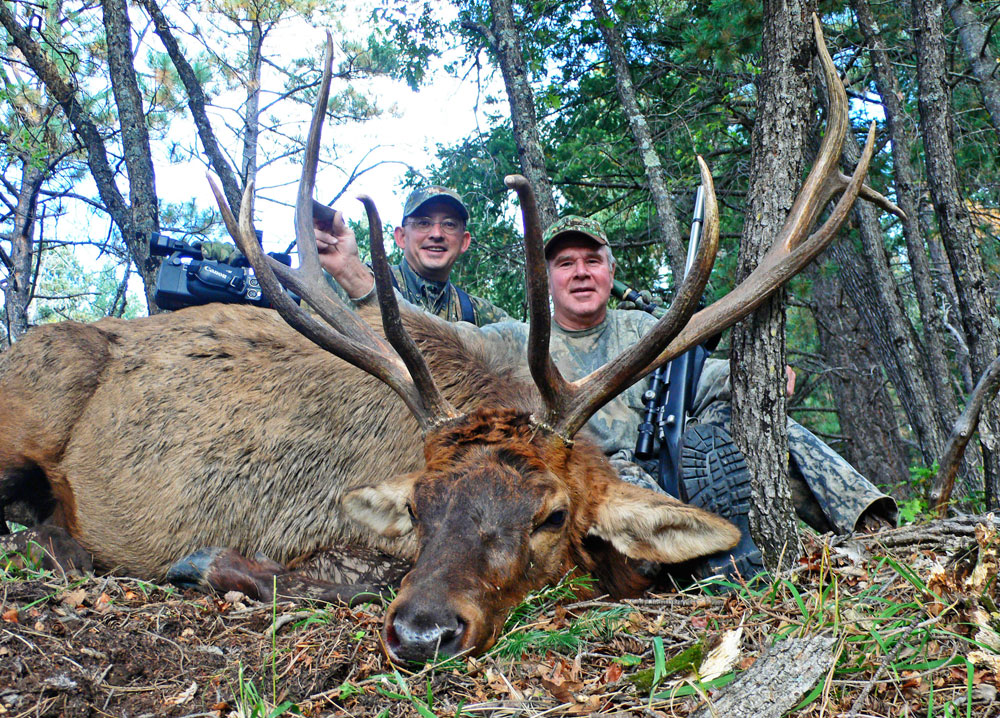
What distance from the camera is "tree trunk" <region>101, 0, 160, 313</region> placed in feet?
24.7

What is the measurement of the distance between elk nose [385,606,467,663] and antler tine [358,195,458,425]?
1.22m

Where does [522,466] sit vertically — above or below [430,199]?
below

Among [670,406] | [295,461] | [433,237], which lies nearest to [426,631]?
[295,461]

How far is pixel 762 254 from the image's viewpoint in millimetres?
3949

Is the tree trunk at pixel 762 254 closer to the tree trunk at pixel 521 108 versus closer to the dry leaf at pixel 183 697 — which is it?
the dry leaf at pixel 183 697

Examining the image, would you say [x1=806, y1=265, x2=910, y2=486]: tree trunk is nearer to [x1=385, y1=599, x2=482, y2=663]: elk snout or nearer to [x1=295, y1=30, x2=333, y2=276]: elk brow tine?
[x1=295, y1=30, x2=333, y2=276]: elk brow tine

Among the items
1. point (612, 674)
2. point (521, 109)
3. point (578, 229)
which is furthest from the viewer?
point (521, 109)

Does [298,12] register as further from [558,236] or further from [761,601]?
[761,601]

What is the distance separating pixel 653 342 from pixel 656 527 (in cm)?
86

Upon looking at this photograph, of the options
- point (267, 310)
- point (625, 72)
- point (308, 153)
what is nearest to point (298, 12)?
point (625, 72)

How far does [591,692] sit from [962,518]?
2.50 metres

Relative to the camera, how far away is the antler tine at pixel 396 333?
324 centimetres

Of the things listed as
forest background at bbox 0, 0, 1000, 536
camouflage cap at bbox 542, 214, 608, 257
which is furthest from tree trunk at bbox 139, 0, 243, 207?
camouflage cap at bbox 542, 214, 608, 257

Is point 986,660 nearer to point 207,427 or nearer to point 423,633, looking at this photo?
point 423,633
